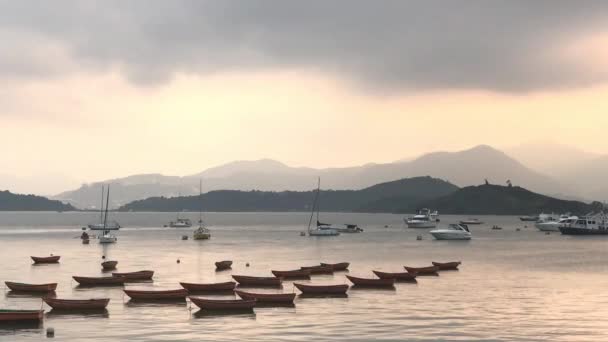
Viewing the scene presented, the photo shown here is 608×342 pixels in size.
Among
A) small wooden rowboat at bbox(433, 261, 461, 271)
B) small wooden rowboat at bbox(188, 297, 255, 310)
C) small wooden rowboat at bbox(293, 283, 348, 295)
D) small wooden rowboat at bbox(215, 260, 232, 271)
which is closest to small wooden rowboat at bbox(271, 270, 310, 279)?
small wooden rowboat at bbox(293, 283, 348, 295)

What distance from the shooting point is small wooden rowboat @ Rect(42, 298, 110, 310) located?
57.6 metres

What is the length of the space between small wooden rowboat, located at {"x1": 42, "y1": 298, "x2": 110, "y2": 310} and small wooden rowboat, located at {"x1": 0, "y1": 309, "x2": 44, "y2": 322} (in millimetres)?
4583

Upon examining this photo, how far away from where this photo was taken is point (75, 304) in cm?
5781

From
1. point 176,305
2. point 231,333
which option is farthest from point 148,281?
point 231,333

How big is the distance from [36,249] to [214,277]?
2849 inches

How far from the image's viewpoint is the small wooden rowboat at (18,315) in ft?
169

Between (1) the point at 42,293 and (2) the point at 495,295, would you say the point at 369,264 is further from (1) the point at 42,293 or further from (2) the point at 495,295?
(1) the point at 42,293

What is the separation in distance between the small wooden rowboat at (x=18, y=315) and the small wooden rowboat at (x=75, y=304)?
4583mm

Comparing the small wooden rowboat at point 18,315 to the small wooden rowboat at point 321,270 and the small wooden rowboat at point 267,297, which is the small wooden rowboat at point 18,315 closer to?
the small wooden rowboat at point 267,297

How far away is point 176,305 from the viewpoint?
61.8 meters

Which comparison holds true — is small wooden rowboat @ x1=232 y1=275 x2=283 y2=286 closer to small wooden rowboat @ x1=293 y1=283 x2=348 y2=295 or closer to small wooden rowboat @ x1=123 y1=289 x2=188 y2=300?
small wooden rowboat @ x1=293 y1=283 x2=348 y2=295

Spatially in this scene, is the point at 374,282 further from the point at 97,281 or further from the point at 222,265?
the point at 222,265

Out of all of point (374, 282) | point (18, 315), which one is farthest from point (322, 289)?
point (18, 315)

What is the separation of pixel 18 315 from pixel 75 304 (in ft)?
20.6
